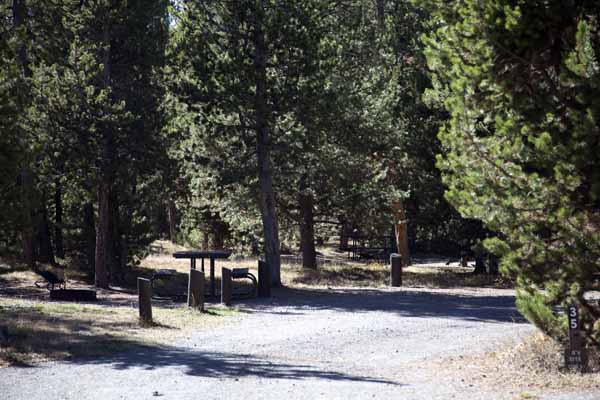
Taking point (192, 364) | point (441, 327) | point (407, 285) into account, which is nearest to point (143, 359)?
point (192, 364)

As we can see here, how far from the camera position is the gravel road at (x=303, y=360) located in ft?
31.4

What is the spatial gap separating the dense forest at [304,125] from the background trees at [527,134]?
0.08ft

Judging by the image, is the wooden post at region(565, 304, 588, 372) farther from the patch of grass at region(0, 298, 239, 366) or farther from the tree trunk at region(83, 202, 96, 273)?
the tree trunk at region(83, 202, 96, 273)

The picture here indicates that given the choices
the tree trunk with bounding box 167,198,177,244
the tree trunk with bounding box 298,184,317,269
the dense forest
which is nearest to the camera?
the dense forest

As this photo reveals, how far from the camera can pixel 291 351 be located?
43.9 feet

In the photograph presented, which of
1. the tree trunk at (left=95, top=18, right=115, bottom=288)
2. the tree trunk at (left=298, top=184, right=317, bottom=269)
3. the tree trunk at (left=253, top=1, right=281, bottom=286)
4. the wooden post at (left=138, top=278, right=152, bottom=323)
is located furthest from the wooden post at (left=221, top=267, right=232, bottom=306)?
the tree trunk at (left=298, top=184, right=317, bottom=269)

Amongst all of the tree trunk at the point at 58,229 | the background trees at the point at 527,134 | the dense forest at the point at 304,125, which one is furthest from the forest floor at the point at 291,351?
the tree trunk at the point at 58,229

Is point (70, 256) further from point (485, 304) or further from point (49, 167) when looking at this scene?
point (485, 304)

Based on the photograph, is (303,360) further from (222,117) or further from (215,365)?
(222,117)

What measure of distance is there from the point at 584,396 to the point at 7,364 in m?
7.45

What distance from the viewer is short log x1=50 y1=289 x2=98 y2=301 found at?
21203 mm

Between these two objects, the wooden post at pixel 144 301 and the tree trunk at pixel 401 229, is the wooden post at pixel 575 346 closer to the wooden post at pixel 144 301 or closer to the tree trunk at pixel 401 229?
the wooden post at pixel 144 301

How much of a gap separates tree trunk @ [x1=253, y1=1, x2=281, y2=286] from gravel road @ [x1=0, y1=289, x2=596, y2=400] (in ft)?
17.4

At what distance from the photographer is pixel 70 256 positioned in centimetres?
3350
